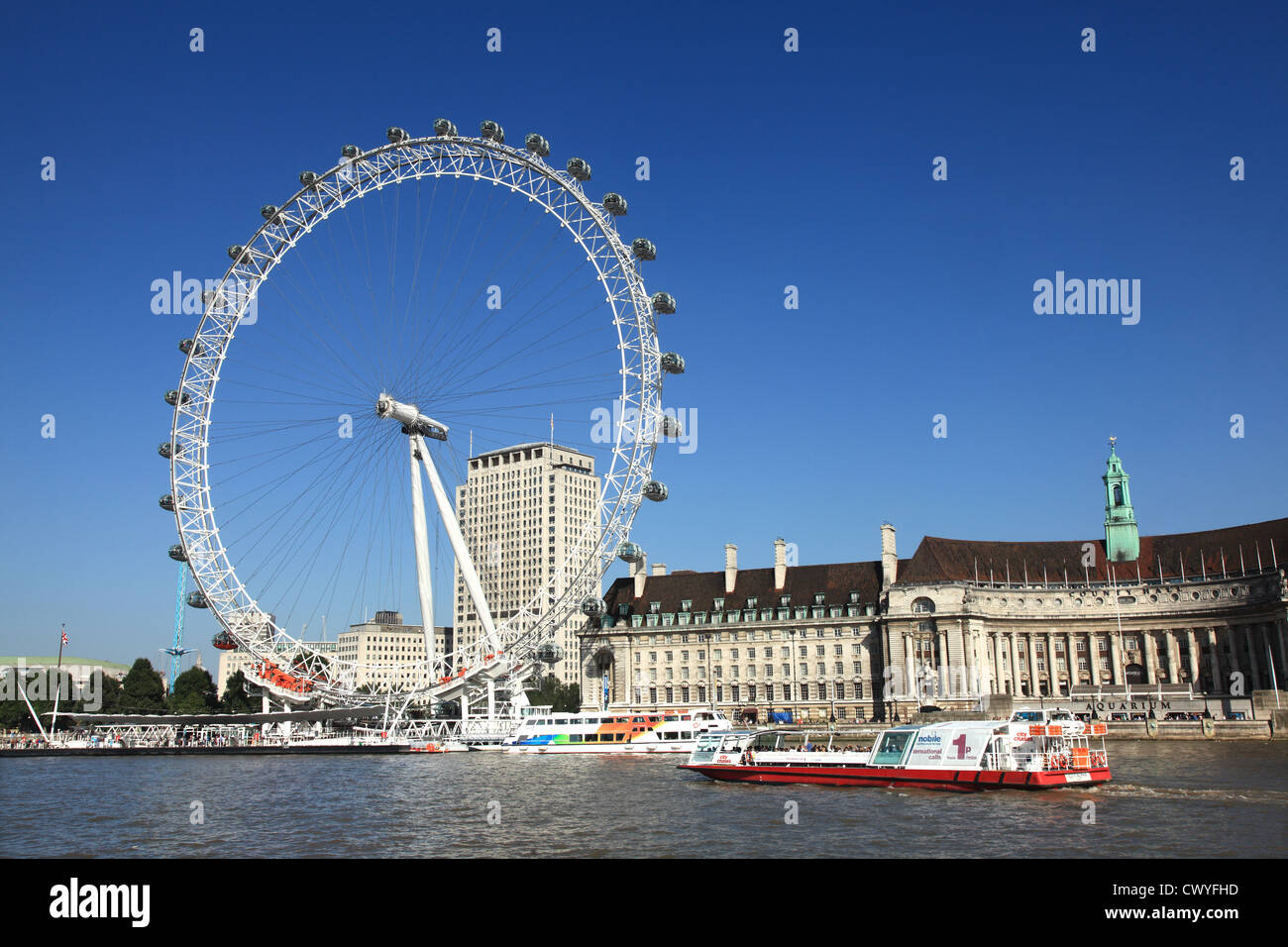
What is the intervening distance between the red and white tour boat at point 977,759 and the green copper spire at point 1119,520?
8016 centimetres

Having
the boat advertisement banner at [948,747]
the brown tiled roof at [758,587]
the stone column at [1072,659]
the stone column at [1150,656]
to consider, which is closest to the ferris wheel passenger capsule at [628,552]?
the boat advertisement banner at [948,747]

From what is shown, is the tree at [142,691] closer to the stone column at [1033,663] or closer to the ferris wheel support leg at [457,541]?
the ferris wheel support leg at [457,541]

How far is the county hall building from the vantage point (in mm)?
112312

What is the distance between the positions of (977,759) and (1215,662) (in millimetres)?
79358

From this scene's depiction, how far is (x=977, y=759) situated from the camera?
48500 millimetres

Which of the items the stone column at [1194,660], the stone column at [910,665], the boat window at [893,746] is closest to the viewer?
the boat window at [893,746]

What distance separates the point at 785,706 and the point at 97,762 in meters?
68.9

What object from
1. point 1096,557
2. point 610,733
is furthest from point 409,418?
point 1096,557

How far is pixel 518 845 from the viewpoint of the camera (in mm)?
31766

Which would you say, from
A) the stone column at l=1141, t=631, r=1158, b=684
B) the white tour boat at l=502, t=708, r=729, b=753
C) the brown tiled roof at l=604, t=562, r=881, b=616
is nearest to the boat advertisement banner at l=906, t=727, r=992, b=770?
the white tour boat at l=502, t=708, r=729, b=753

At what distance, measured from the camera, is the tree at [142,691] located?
131 meters

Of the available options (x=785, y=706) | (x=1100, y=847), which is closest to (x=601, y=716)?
(x=785, y=706)

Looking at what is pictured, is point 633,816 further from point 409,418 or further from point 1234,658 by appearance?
point 1234,658
